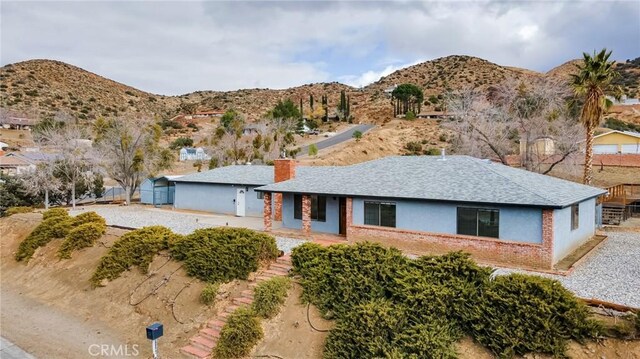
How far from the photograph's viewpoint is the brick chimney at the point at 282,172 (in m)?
27.1

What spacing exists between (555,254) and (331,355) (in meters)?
9.97

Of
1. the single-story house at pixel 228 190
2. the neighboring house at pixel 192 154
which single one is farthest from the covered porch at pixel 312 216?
the neighboring house at pixel 192 154

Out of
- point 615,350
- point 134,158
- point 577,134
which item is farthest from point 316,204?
point 577,134

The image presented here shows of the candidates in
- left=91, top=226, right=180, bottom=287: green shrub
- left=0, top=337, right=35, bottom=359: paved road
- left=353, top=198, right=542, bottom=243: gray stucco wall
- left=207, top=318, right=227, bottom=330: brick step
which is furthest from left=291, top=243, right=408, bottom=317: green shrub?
left=0, top=337, right=35, bottom=359: paved road

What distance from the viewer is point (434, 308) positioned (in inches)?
487

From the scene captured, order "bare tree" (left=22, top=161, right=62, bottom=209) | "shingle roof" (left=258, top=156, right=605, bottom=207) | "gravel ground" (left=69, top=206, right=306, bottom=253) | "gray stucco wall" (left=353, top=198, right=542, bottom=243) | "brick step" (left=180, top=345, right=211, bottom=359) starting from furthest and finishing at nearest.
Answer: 1. "bare tree" (left=22, top=161, right=62, bottom=209)
2. "gravel ground" (left=69, top=206, right=306, bottom=253)
3. "shingle roof" (left=258, top=156, right=605, bottom=207)
4. "gray stucco wall" (left=353, top=198, right=542, bottom=243)
5. "brick step" (left=180, top=345, right=211, bottom=359)

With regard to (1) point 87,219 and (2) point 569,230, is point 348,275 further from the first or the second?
(1) point 87,219

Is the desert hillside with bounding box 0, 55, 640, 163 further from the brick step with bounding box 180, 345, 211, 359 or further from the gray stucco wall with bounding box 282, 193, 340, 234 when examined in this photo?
the brick step with bounding box 180, 345, 211, 359

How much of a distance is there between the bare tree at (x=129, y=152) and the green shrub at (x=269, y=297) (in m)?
25.7

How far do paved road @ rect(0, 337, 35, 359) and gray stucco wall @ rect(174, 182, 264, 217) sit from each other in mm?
16291

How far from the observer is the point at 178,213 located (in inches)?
1271

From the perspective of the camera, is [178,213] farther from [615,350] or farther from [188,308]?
[615,350]

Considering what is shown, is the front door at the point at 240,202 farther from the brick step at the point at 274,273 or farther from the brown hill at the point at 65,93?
the brown hill at the point at 65,93

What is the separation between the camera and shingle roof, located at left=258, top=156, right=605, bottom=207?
17.2m
